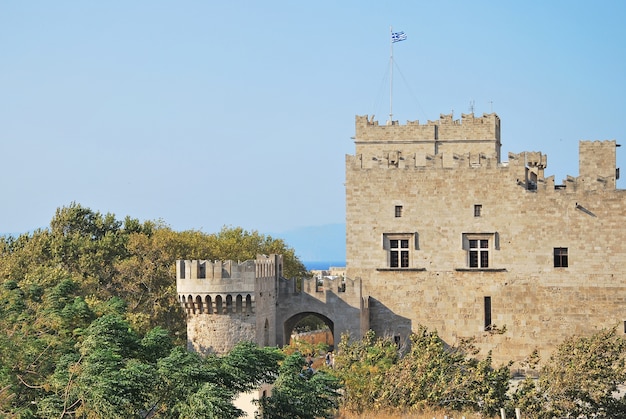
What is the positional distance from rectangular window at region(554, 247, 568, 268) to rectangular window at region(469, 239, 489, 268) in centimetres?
261

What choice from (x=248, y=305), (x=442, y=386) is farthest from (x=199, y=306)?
(x=442, y=386)

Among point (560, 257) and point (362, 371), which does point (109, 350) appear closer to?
point (362, 371)

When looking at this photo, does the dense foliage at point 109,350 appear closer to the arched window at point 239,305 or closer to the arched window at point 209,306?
the arched window at point 209,306

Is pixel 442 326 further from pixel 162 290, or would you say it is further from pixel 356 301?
pixel 162 290

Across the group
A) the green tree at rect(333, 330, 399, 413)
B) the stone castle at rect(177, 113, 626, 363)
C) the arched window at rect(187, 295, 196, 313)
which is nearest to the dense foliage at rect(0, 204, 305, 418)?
the arched window at rect(187, 295, 196, 313)

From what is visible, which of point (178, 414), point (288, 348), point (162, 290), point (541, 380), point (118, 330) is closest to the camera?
point (178, 414)

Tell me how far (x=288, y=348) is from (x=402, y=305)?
659 cm

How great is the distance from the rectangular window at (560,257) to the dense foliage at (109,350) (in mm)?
14820

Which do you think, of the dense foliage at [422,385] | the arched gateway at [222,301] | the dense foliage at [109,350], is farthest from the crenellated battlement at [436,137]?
the dense foliage at [422,385]

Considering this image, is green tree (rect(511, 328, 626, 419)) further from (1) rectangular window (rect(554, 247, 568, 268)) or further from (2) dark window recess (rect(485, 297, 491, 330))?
(2) dark window recess (rect(485, 297, 491, 330))

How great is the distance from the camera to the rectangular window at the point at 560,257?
153 ft

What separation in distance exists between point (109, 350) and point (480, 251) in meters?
19.9

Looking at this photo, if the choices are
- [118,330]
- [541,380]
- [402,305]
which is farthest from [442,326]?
[118,330]

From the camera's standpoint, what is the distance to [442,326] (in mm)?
Answer: 47438
